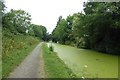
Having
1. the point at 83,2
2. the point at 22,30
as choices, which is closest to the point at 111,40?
the point at 83,2

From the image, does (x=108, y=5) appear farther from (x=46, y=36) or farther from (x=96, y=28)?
(x=46, y=36)

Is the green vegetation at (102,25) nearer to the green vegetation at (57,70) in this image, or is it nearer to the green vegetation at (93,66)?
the green vegetation at (93,66)

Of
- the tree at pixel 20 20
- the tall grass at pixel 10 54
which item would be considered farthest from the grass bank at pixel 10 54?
the tree at pixel 20 20

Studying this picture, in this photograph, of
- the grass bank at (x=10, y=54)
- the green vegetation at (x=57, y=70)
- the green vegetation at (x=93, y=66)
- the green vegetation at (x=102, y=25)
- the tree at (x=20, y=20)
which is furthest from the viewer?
the tree at (x=20, y=20)

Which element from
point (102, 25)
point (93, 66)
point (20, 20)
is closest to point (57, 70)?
point (93, 66)

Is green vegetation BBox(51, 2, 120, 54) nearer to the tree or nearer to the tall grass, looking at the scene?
the tall grass

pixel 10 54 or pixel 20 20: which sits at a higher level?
pixel 20 20

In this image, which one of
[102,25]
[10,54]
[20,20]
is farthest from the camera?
[20,20]

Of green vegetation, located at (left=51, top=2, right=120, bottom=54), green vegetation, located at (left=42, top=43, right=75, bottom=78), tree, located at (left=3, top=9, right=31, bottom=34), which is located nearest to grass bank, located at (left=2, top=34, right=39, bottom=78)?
green vegetation, located at (left=42, top=43, right=75, bottom=78)

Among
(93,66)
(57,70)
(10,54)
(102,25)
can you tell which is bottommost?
(93,66)

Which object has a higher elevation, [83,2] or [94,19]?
[83,2]

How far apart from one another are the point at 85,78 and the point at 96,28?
85.5 feet

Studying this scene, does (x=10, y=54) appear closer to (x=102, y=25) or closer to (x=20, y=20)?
(x=102, y=25)

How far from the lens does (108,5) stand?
103 feet
